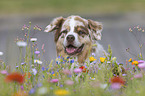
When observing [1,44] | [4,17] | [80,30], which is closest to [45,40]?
[1,44]

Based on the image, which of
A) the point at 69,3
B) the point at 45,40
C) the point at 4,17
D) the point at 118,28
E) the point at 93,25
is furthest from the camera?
the point at 69,3

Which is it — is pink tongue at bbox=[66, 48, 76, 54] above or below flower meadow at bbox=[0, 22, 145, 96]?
above

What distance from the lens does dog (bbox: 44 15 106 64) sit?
4.49m

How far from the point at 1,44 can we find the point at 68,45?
5.59m

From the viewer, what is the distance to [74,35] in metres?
4.43

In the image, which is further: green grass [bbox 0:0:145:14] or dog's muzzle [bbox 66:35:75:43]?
green grass [bbox 0:0:145:14]

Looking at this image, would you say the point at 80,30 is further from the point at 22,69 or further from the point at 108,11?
the point at 108,11

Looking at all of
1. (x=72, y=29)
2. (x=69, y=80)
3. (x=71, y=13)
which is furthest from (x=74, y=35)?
(x=71, y=13)

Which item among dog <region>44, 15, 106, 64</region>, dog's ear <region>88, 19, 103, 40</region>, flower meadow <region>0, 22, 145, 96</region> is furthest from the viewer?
dog's ear <region>88, 19, 103, 40</region>

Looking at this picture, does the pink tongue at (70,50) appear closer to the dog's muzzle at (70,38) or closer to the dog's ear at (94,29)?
the dog's muzzle at (70,38)

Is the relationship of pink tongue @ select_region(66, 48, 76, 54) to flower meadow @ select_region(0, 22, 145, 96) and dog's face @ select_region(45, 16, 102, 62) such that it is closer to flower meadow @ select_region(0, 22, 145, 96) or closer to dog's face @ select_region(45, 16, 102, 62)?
dog's face @ select_region(45, 16, 102, 62)

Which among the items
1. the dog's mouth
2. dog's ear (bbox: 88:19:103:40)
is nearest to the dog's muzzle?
the dog's mouth

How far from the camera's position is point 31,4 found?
15.0 metres

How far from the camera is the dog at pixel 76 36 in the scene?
4.49 metres
